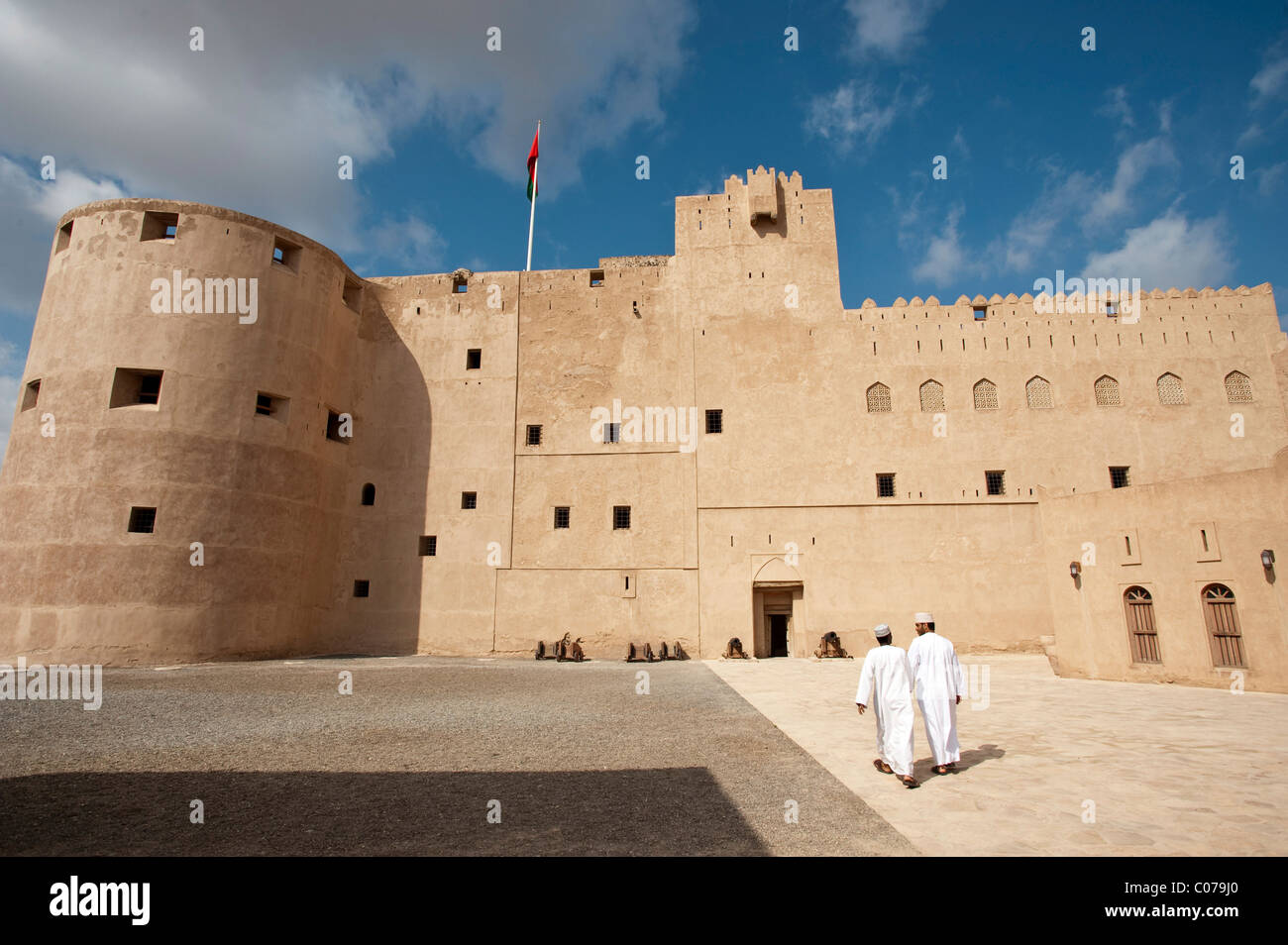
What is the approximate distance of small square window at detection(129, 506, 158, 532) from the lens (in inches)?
643

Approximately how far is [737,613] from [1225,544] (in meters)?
11.5

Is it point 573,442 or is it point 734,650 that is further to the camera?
point 573,442

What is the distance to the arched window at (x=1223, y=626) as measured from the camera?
11195mm

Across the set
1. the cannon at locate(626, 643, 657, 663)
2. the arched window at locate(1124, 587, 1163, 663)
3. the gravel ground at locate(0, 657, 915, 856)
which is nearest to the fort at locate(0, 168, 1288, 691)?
the cannon at locate(626, 643, 657, 663)

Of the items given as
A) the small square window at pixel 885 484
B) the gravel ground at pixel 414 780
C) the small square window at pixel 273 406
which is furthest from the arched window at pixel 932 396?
the small square window at pixel 273 406

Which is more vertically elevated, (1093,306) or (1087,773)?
(1093,306)

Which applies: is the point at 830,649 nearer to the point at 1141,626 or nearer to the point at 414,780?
the point at 1141,626

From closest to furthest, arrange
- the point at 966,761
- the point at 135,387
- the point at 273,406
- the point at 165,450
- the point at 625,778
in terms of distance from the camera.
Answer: the point at 625,778
the point at 966,761
the point at 165,450
the point at 135,387
the point at 273,406

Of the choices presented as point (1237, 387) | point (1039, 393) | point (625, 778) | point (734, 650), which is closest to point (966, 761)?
point (625, 778)

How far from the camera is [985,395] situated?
817 inches

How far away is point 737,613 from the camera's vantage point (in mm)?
19938

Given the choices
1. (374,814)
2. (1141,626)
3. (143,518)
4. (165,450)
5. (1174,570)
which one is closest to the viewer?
(374,814)

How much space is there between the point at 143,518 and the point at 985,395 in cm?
2342
